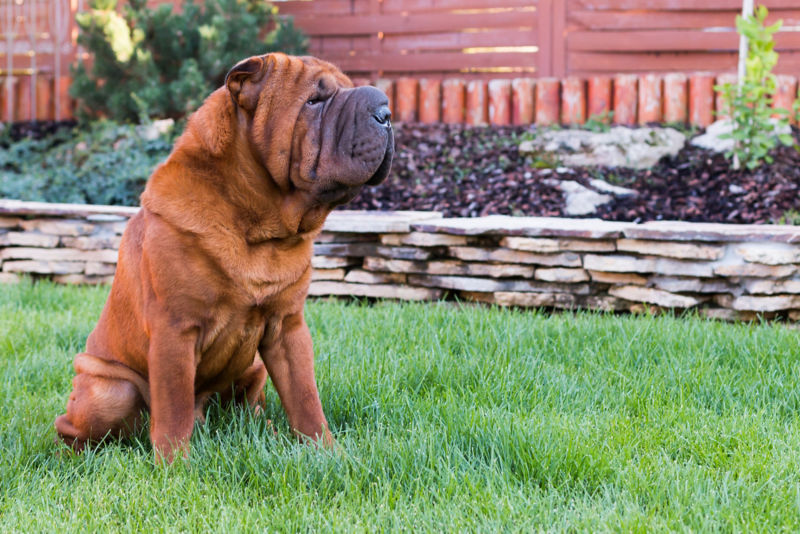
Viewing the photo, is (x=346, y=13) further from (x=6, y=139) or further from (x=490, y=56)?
(x=6, y=139)

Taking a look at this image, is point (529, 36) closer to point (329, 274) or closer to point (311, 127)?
point (329, 274)

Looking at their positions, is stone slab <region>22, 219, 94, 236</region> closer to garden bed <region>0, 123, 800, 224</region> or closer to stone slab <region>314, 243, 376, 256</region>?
garden bed <region>0, 123, 800, 224</region>

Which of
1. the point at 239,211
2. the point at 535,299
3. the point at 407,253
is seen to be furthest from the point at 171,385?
the point at 535,299

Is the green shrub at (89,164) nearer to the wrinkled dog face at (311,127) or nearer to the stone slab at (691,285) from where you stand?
the stone slab at (691,285)

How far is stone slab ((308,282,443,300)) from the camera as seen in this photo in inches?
192

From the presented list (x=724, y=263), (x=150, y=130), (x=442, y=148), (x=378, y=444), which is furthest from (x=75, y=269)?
(x=724, y=263)

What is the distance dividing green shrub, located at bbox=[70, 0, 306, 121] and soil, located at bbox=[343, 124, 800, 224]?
1.71m

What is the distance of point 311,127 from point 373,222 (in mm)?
2323

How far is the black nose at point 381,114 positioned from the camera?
2.51 m

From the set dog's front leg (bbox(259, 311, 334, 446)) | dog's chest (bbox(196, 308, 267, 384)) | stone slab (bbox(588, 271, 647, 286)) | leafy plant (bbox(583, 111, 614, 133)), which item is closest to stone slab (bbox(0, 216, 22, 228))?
dog's chest (bbox(196, 308, 267, 384))

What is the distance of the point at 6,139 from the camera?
7742 mm

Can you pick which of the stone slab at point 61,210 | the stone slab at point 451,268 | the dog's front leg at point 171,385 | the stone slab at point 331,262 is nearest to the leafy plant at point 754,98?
the stone slab at point 451,268

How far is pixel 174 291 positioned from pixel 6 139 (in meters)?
6.17

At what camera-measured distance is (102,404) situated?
8.87 feet
